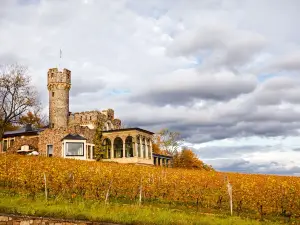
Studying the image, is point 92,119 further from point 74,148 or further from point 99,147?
point 74,148

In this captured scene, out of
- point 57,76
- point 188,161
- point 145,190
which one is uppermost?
point 57,76

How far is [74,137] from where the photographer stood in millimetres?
46188

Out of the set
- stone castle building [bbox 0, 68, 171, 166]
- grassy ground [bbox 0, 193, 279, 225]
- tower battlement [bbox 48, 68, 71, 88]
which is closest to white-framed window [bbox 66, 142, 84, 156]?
stone castle building [bbox 0, 68, 171, 166]

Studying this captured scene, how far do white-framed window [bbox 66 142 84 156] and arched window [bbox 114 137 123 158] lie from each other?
6.91m

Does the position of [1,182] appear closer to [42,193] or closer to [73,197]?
[42,193]

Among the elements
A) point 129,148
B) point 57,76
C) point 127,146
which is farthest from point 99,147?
point 57,76

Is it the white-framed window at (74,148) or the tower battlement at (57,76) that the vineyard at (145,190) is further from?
the tower battlement at (57,76)

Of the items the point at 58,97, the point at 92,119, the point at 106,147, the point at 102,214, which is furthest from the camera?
the point at 58,97

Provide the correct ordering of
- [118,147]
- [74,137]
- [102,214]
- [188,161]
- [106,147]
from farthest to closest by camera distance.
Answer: [188,161] < [118,147] < [106,147] < [74,137] < [102,214]

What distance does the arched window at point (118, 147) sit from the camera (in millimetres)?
51859

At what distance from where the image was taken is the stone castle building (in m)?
47.1

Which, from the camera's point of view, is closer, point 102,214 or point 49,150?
point 102,214

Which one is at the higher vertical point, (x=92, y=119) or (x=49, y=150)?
(x=92, y=119)

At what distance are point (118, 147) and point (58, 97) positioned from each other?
12.7 meters
